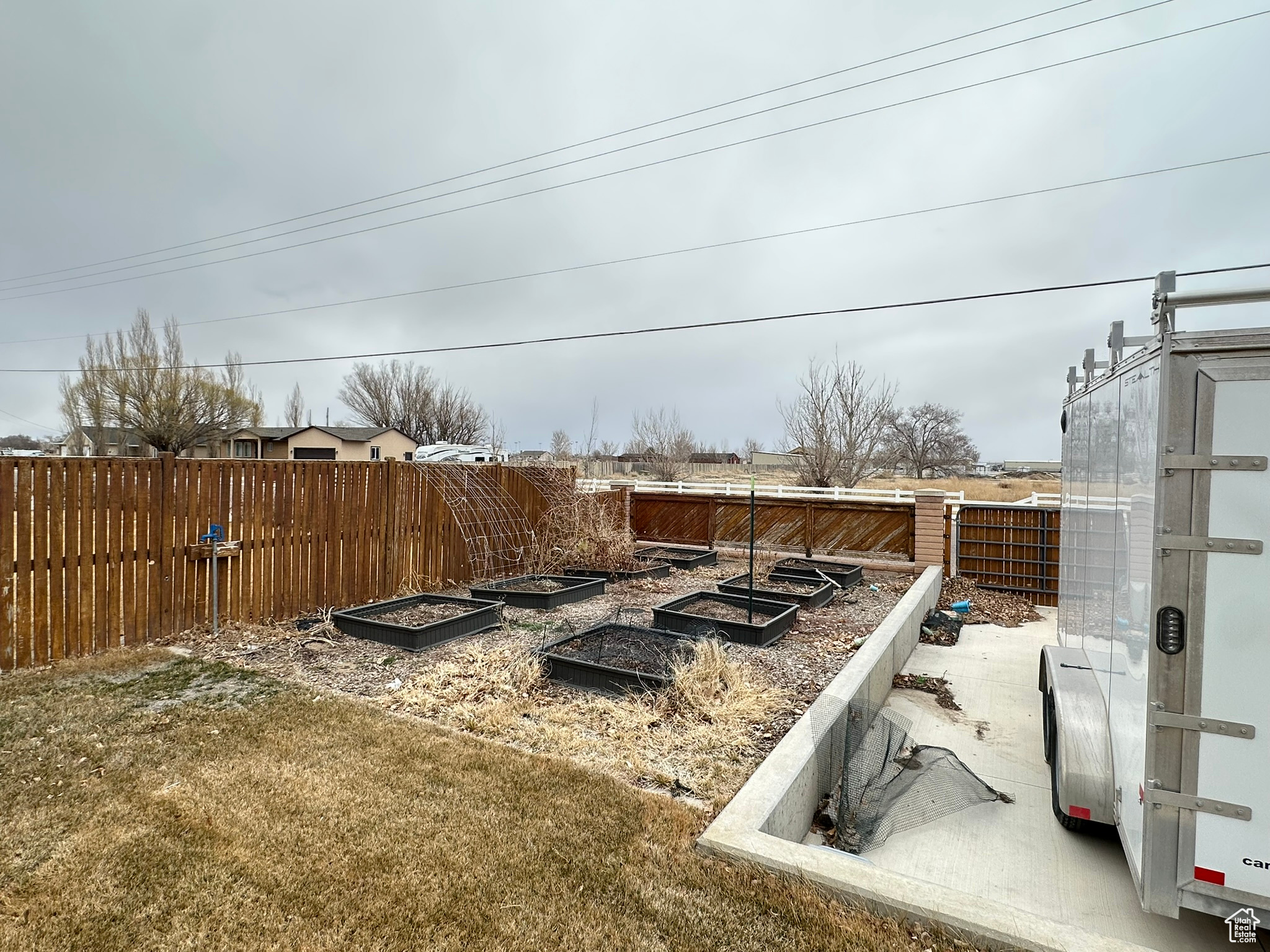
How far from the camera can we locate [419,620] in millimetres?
6559

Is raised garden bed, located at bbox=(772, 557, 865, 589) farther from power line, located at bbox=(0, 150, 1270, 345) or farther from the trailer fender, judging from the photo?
power line, located at bbox=(0, 150, 1270, 345)

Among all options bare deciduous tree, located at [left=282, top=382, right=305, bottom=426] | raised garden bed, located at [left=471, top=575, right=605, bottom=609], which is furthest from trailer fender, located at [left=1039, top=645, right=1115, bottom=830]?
bare deciduous tree, located at [left=282, top=382, right=305, bottom=426]

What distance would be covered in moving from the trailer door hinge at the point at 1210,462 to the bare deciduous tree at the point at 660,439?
2251cm

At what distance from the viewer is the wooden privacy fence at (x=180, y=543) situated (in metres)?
4.98

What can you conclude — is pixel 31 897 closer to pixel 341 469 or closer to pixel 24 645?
pixel 24 645

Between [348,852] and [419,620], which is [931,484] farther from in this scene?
[348,852]

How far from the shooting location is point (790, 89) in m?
11.4

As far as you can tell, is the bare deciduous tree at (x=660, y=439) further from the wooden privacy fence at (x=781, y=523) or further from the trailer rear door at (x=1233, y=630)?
the trailer rear door at (x=1233, y=630)

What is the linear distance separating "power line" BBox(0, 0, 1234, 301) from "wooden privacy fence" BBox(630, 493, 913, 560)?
23.3 feet

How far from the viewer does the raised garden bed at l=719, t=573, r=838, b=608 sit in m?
7.76

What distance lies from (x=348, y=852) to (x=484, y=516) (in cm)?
686

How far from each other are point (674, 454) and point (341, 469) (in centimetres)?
1851

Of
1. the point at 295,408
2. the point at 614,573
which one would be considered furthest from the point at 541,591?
the point at 295,408

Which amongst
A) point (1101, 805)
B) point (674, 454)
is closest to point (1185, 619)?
point (1101, 805)
